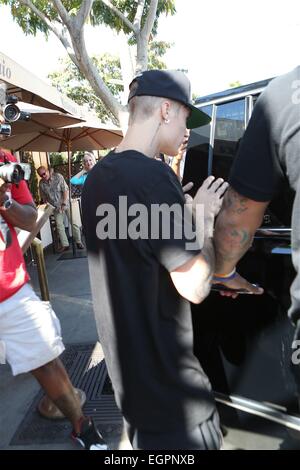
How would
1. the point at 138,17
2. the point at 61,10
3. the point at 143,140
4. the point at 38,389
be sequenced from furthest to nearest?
the point at 138,17 → the point at 61,10 → the point at 38,389 → the point at 143,140

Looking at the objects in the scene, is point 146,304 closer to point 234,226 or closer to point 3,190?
point 234,226

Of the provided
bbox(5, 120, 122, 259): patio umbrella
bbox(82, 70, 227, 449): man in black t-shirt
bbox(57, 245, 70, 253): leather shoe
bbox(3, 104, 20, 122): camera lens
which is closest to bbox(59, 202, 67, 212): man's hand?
bbox(5, 120, 122, 259): patio umbrella

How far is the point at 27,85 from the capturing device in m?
4.28

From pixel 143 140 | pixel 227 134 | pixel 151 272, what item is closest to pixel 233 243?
pixel 151 272

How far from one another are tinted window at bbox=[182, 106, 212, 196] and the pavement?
1.50 metres

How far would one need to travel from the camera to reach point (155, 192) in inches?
45.1

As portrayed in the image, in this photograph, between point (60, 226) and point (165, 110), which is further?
point (60, 226)

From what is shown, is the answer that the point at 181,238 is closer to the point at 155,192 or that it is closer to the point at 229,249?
the point at 155,192

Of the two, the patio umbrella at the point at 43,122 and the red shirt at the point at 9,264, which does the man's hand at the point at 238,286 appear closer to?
→ the red shirt at the point at 9,264

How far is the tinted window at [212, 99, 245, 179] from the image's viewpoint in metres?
2.19

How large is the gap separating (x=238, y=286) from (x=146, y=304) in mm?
694

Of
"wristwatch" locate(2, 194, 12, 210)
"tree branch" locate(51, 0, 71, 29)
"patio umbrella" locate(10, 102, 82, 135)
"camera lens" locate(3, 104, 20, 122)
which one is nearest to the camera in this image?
"wristwatch" locate(2, 194, 12, 210)

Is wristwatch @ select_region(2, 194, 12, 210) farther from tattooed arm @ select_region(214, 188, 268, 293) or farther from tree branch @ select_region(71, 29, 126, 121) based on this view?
tree branch @ select_region(71, 29, 126, 121)

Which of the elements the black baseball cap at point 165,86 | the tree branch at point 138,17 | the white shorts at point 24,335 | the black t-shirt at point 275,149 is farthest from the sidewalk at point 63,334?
the tree branch at point 138,17
